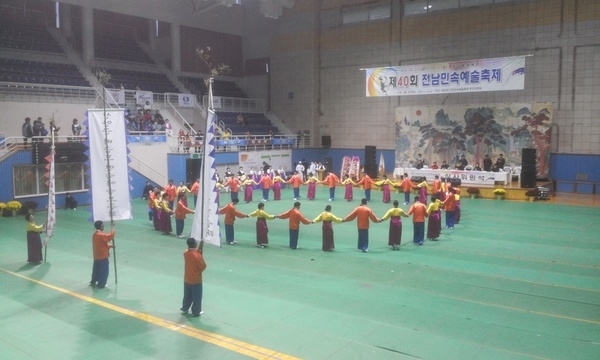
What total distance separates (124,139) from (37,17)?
→ 2714 cm

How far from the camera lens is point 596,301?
9.60 meters

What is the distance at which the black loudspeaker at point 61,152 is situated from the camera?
21.8 metres

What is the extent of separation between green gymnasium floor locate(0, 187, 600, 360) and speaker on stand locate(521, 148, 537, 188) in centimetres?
816

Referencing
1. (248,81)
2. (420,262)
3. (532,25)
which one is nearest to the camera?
(420,262)

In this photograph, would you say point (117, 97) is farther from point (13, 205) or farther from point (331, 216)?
point (331, 216)

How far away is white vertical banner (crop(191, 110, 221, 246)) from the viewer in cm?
897

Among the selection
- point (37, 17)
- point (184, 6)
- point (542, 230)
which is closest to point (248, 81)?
point (184, 6)

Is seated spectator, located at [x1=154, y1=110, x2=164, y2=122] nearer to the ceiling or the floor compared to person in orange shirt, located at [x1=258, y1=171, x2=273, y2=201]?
nearer to the ceiling

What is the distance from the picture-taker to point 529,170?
2394 centimetres

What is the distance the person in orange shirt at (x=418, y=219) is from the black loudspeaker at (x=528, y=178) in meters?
11.8

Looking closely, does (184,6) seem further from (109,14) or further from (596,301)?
(596,301)

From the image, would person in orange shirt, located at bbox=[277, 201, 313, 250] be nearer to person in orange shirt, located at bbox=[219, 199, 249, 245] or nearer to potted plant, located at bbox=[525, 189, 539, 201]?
person in orange shirt, located at bbox=[219, 199, 249, 245]

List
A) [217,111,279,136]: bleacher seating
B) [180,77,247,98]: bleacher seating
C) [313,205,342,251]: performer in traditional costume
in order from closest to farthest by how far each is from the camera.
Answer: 1. [313,205,342,251]: performer in traditional costume
2. [217,111,279,136]: bleacher seating
3. [180,77,247,98]: bleacher seating

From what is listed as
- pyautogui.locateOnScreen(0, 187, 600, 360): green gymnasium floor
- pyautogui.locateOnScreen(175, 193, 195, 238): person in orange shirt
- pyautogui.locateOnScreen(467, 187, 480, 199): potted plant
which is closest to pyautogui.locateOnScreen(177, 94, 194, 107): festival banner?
pyautogui.locateOnScreen(175, 193, 195, 238): person in orange shirt
